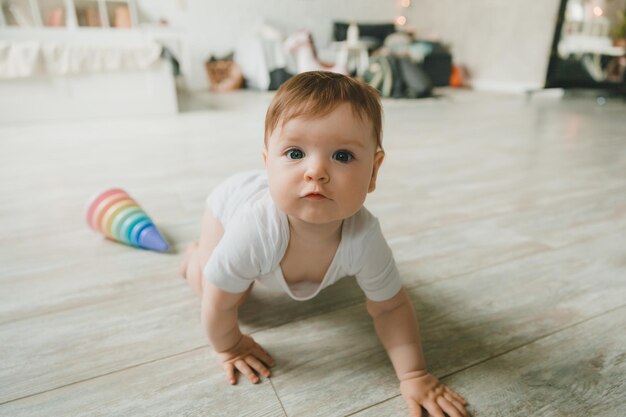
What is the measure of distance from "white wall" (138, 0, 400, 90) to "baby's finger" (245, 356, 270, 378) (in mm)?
4612

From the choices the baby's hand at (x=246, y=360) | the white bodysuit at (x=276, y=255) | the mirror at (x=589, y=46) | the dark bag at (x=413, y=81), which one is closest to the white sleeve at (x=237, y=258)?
the white bodysuit at (x=276, y=255)

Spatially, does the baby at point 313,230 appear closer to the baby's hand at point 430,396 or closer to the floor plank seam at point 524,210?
the baby's hand at point 430,396

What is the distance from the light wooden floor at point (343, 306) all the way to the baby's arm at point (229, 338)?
23mm

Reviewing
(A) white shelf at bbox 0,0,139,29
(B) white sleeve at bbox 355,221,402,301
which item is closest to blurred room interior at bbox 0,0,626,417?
(B) white sleeve at bbox 355,221,402,301

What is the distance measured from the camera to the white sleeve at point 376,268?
60 centimetres

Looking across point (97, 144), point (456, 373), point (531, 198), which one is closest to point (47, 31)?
point (97, 144)

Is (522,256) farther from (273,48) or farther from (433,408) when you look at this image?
(273,48)

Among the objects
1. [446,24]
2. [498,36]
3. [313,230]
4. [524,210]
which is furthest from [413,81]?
[313,230]

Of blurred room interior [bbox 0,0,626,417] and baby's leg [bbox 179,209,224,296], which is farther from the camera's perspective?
baby's leg [bbox 179,209,224,296]

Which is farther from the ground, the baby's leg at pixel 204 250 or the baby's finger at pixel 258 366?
the baby's leg at pixel 204 250

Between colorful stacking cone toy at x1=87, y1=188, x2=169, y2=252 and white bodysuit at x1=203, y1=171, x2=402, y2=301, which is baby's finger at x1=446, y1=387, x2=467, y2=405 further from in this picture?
colorful stacking cone toy at x1=87, y1=188, x2=169, y2=252

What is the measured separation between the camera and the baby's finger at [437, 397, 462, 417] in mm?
554

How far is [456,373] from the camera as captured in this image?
24.9 inches

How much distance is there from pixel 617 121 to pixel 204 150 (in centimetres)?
290
